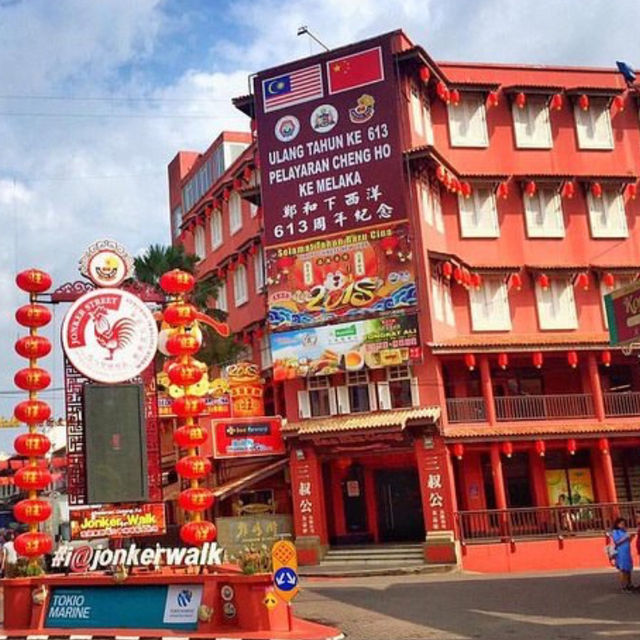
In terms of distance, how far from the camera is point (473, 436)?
28.0m

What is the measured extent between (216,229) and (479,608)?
85.3 feet

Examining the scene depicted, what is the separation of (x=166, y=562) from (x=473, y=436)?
13.5 m

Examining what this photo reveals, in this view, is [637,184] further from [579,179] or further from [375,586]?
[375,586]

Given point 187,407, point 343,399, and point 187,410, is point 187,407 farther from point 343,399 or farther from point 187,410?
point 343,399

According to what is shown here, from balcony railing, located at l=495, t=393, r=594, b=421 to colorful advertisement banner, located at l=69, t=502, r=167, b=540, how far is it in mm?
13606

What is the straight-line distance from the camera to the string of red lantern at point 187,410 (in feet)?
59.0

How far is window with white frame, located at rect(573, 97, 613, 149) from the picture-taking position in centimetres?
3319

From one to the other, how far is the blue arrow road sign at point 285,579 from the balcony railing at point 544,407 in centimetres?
1601

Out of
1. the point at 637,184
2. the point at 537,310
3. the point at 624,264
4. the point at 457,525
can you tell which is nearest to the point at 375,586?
the point at 457,525

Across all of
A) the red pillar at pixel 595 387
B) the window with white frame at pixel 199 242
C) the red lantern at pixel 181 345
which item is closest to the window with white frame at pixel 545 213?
the red pillar at pixel 595 387

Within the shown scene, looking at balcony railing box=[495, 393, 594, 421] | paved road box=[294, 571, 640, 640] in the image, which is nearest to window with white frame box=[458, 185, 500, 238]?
balcony railing box=[495, 393, 594, 421]

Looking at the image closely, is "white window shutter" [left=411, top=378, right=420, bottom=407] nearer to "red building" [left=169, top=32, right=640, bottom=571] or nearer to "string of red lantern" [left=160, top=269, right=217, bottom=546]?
"red building" [left=169, top=32, right=640, bottom=571]

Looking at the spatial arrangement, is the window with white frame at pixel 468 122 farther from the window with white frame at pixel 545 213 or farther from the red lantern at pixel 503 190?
the window with white frame at pixel 545 213

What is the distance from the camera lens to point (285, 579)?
14750 millimetres
